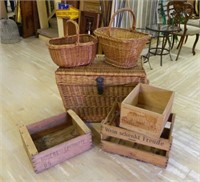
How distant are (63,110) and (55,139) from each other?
0.49 metres

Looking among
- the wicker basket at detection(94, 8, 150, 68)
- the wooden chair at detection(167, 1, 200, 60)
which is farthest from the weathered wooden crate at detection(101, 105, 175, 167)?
the wooden chair at detection(167, 1, 200, 60)

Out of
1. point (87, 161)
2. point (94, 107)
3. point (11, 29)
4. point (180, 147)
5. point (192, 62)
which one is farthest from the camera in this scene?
point (11, 29)

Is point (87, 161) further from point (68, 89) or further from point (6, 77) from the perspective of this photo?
point (6, 77)

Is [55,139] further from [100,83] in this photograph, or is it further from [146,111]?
[146,111]

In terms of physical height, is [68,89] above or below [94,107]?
above

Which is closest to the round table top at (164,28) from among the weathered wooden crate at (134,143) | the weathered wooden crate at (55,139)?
the weathered wooden crate at (134,143)

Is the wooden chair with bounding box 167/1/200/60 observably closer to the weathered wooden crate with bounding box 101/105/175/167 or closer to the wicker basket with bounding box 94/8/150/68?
the wicker basket with bounding box 94/8/150/68

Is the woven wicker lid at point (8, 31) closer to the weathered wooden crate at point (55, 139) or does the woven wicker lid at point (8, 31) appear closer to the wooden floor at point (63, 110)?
the wooden floor at point (63, 110)

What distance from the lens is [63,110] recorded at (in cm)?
228

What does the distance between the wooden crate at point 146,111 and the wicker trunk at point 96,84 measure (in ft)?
0.37

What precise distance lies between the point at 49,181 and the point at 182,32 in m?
2.89

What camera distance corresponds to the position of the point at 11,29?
4.30 m

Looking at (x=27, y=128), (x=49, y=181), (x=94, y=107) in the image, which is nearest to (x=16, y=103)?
(x=27, y=128)

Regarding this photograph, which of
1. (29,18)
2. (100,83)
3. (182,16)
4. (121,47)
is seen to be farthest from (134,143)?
(29,18)
